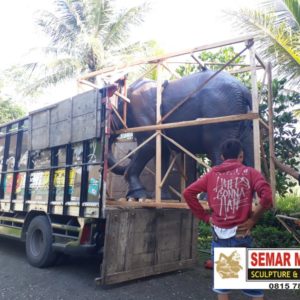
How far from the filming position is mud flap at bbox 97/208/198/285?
484cm

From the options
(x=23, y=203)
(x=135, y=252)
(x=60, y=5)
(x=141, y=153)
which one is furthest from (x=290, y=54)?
(x=60, y=5)

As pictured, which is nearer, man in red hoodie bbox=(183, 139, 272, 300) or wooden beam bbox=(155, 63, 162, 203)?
man in red hoodie bbox=(183, 139, 272, 300)

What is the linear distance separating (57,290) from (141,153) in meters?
2.43

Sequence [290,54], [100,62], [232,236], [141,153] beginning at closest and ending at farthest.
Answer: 1. [232,236]
2. [141,153]
3. [290,54]
4. [100,62]

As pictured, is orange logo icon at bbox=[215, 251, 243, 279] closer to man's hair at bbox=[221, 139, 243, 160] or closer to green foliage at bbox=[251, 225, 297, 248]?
man's hair at bbox=[221, 139, 243, 160]

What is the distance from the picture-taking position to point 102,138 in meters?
5.41

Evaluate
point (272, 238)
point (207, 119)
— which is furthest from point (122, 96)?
point (272, 238)

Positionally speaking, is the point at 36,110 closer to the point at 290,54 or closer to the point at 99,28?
the point at 290,54

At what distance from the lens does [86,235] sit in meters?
5.34

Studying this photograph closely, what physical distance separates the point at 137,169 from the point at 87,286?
197 cm

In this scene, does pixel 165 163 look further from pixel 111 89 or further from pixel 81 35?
pixel 81 35

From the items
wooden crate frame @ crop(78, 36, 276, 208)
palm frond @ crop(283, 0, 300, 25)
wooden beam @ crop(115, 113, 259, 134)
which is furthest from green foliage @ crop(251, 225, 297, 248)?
palm frond @ crop(283, 0, 300, 25)

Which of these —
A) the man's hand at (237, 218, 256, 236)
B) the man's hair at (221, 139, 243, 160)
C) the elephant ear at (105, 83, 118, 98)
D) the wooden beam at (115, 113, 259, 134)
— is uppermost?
the elephant ear at (105, 83, 118, 98)

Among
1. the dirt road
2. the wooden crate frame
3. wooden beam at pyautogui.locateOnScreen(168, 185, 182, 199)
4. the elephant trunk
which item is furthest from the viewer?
wooden beam at pyautogui.locateOnScreen(168, 185, 182, 199)
